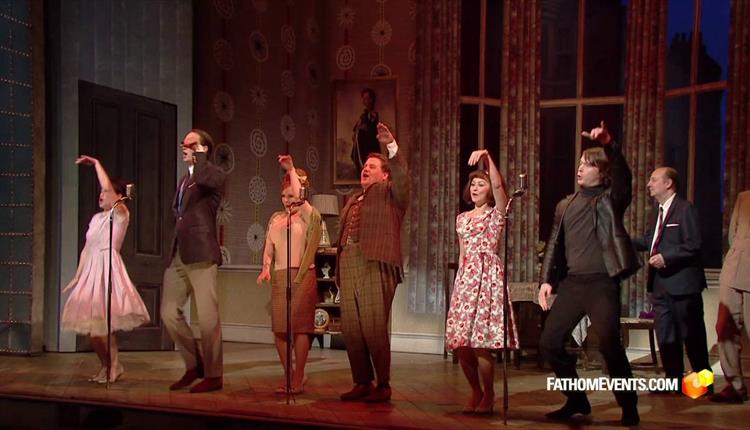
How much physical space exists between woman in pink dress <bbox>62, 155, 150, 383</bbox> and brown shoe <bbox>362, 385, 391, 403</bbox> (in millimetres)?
1723

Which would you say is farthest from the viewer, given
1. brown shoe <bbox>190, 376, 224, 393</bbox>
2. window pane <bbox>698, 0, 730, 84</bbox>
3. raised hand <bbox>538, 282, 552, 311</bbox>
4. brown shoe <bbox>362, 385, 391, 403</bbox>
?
window pane <bbox>698, 0, 730, 84</bbox>

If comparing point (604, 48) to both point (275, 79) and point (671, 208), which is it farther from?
point (671, 208)

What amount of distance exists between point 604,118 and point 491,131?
3.63 feet

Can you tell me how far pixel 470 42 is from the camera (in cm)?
850

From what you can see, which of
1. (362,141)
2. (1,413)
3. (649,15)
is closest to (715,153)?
(649,15)

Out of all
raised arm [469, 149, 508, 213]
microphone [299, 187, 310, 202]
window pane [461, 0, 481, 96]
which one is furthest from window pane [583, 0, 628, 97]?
raised arm [469, 149, 508, 213]

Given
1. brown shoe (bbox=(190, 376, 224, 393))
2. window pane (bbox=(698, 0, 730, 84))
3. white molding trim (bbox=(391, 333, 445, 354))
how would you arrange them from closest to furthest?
brown shoe (bbox=(190, 376, 224, 393))
window pane (bbox=(698, 0, 730, 84))
white molding trim (bbox=(391, 333, 445, 354))

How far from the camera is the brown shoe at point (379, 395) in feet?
15.1

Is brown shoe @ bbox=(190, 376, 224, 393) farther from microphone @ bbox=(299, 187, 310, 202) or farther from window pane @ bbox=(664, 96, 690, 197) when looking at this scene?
window pane @ bbox=(664, 96, 690, 197)

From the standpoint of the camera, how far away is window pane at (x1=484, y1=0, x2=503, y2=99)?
8.48 meters

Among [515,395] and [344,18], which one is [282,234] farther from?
[344,18]

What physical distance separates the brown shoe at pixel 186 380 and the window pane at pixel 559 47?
4.96 m

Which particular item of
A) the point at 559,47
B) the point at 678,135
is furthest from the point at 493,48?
the point at 678,135

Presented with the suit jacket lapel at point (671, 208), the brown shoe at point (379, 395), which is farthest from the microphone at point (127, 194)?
the suit jacket lapel at point (671, 208)
